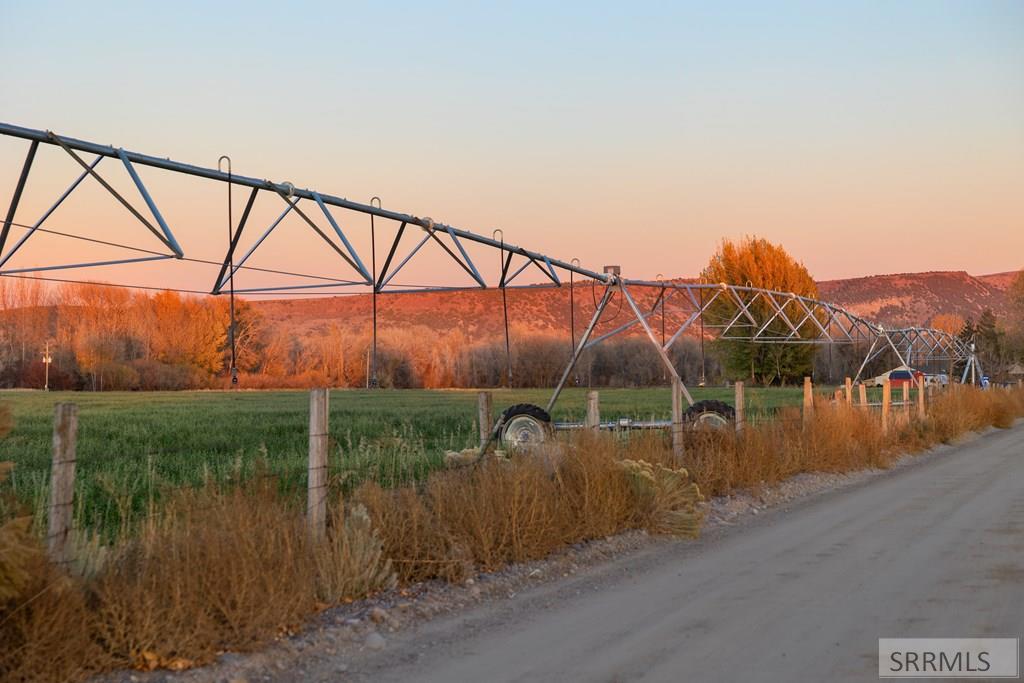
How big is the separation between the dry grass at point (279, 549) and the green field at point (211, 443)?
805mm

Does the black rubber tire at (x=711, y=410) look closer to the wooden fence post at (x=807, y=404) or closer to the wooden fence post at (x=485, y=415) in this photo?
the wooden fence post at (x=807, y=404)

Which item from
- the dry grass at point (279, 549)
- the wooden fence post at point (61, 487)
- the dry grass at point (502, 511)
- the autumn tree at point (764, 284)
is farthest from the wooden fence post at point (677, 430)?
the autumn tree at point (764, 284)

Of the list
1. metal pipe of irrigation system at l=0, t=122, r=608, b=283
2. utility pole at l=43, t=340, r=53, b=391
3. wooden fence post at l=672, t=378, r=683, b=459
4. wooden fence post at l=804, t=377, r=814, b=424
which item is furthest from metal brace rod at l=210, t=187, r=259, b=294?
utility pole at l=43, t=340, r=53, b=391

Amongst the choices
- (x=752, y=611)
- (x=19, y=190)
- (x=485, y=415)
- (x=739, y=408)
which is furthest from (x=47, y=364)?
(x=752, y=611)

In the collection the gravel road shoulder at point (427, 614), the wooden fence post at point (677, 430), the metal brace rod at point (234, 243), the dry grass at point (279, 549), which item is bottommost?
the gravel road shoulder at point (427, 614)

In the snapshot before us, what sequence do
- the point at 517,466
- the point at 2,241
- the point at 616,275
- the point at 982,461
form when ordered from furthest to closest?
the point at 982,461
the point at 616,275
the point at 517,466
the point at 2,241

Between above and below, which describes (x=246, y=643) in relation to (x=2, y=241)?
below

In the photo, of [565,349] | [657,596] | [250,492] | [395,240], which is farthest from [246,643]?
[565,349]

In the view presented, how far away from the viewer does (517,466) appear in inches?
477

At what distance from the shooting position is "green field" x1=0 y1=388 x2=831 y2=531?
14359mm

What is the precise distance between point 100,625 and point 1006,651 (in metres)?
5.78

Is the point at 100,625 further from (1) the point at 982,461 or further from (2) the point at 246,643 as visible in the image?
(1) the point at 982,461

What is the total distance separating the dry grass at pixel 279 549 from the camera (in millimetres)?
6754

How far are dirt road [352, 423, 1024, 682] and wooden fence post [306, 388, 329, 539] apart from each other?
1.59 metres
